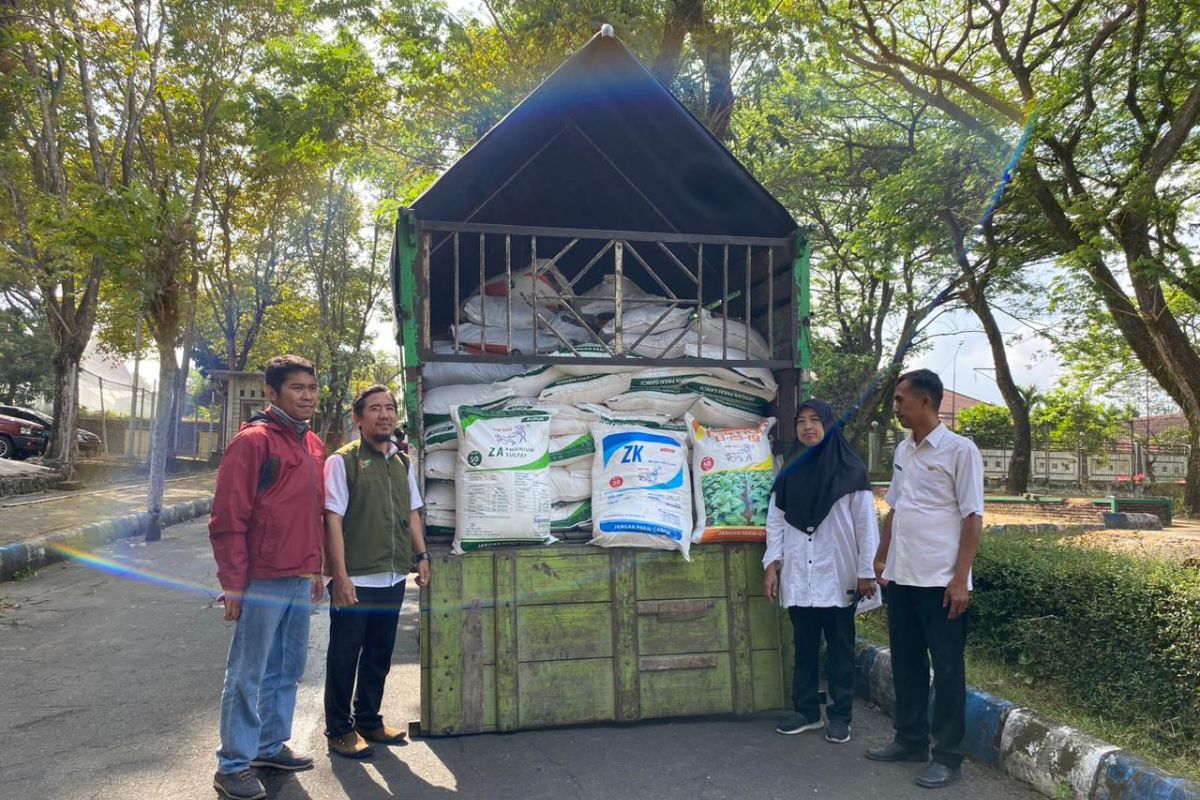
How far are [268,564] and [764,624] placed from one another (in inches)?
98.1

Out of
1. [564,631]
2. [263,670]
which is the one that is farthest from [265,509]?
[564,631]

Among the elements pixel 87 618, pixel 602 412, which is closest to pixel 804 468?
pixel 602 412

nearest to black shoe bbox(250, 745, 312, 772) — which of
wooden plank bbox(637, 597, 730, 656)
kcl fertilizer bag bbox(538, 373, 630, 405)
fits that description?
wooden plank bbox(637, 597, 730, 656)

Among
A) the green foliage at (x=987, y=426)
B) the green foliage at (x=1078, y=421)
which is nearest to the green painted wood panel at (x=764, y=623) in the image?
the green foliage at (x=1078, y=421)

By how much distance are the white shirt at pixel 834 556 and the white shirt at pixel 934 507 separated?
0.78 feet

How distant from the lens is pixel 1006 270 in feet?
49.9

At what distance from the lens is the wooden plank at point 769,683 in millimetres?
4281

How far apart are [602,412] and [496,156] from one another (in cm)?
157

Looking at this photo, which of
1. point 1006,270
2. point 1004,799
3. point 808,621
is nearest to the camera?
point 1004,799

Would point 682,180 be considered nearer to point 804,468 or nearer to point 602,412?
point 602,412

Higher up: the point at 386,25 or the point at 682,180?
the point at 386,25

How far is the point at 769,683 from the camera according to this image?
4.30 meters

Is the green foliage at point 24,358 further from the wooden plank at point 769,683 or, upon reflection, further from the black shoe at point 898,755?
the black shoe at point 898,755

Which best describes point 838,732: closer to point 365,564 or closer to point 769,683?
point 769,683
